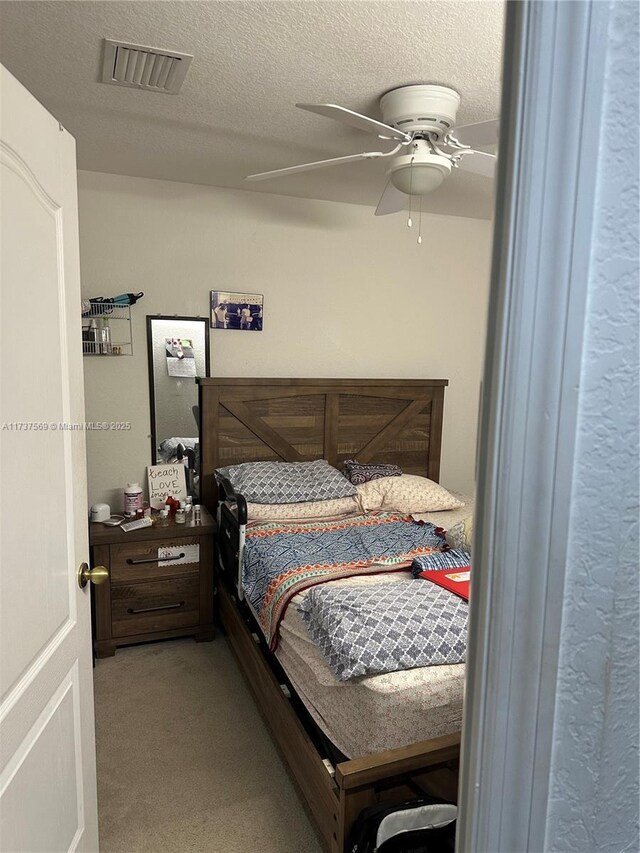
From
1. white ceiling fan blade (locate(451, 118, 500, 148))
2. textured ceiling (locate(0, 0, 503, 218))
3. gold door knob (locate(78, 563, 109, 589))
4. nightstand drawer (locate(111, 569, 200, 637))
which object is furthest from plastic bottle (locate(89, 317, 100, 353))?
white ceiling fan blade (locate(451, 118, 500, 148))

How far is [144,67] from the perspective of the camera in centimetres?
200

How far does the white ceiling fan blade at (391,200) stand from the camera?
262 centimetres

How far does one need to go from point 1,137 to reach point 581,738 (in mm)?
1303

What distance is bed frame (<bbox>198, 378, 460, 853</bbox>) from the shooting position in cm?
219

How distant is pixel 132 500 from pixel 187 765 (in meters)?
1.44

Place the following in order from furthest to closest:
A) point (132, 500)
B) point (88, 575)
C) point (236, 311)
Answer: point (236, 311), point (132, 500), point (88, 575)

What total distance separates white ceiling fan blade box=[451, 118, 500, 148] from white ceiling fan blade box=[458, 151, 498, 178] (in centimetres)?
5

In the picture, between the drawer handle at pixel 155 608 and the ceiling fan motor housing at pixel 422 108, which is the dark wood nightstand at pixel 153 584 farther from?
the ceiling fan motor housing at pixel 422 108

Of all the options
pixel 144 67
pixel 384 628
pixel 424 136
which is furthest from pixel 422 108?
pixel 384 628

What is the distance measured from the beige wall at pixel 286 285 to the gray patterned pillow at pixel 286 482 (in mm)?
624

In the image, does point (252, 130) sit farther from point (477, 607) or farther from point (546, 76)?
point (477, 607)

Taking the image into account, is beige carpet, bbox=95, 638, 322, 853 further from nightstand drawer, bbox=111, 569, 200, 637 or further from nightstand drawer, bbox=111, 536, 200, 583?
nightstand drawer, bbox=111, 536, 200, 583

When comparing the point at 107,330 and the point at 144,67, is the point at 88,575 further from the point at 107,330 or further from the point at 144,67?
the point at 107,330

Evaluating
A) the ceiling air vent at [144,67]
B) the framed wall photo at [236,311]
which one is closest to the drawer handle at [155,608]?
the framed wall photo at [236,311]
